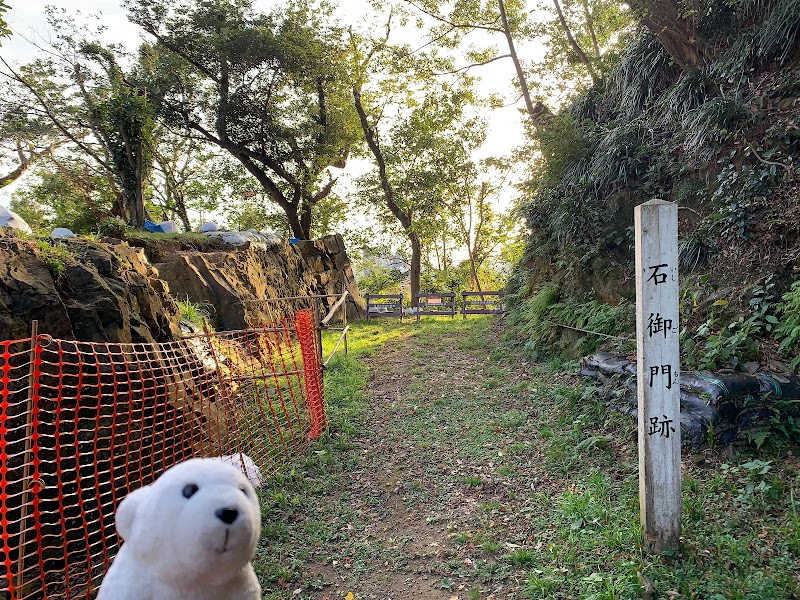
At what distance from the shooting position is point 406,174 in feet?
66.1

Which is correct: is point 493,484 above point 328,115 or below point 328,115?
below

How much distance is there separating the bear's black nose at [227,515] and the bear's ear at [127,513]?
275mm

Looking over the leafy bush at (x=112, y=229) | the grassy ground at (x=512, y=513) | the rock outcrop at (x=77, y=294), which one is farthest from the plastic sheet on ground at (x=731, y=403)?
the leafy bush at (x=112, y=229)

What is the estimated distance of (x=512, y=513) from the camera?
3.98m

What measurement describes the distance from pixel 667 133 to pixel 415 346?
6.99 meters

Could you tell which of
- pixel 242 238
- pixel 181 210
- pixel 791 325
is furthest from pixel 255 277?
pixel 181 210

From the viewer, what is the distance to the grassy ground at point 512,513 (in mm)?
2955

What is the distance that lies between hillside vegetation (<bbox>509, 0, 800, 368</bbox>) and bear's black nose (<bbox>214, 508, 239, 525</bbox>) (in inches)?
184

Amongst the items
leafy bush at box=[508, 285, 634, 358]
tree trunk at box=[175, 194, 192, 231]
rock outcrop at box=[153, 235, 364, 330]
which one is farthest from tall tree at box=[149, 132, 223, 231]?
leafy bush at box=[508, 285, 634, 358]

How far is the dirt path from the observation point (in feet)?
10.9

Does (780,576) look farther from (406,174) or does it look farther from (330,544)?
(406,174)

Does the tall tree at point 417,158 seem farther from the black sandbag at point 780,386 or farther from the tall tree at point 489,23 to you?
the black sandbag at point 780,386

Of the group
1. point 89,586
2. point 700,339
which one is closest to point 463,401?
point 700,339

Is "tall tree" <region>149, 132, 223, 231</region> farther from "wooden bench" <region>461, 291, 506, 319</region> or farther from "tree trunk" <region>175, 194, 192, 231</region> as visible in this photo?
"wooden bench" <region>461, 291, 506, 319</region>
